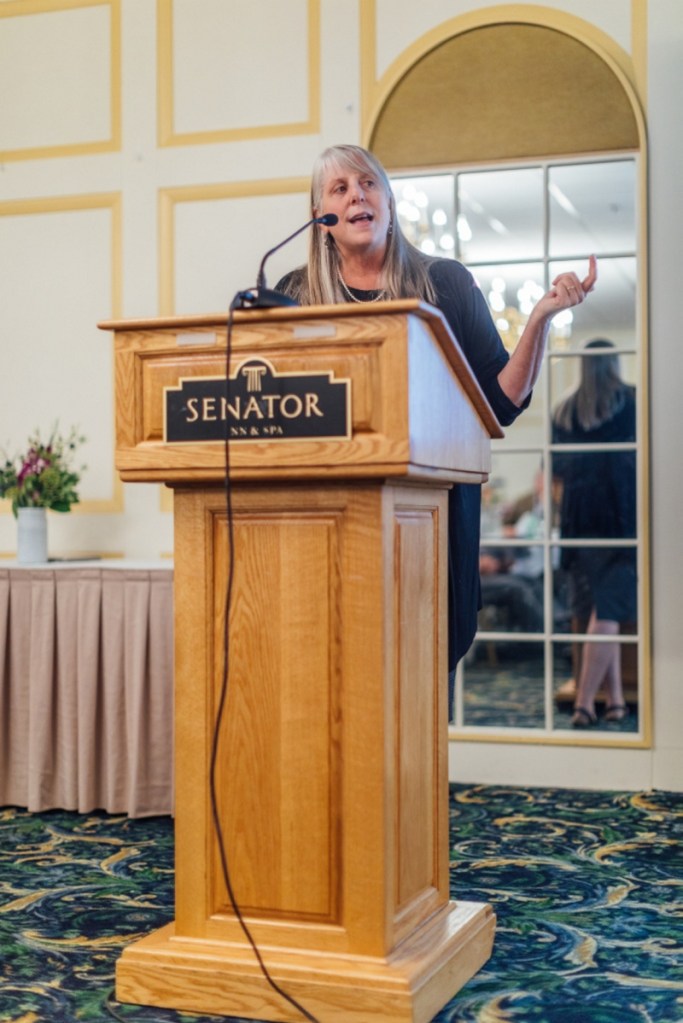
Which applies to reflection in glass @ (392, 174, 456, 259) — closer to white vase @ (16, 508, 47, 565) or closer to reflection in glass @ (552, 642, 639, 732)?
reflection in glass @ (552, 642, 639, 732)

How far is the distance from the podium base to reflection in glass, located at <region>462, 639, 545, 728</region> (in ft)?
9.60

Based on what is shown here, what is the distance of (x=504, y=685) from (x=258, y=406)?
220 inches

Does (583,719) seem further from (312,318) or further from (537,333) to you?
(312,318)

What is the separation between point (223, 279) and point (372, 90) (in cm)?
90

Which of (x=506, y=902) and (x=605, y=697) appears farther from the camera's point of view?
(x=605, y=697)

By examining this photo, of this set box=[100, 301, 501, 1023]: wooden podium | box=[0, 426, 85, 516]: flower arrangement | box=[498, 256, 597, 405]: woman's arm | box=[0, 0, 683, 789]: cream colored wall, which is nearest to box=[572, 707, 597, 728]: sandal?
box=[0, 0, 683, 789]: cream colored wall

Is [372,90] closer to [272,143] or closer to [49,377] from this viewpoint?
[272,143]

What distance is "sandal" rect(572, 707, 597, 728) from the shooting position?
477 cm

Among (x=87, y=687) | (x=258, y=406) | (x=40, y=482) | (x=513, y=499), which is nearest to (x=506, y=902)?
(x=258, y=406)

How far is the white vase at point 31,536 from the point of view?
4.43m

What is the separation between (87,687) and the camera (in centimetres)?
411

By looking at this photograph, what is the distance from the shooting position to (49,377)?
5008mm

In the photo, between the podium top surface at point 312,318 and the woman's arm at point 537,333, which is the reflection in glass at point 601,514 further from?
the podium top surface at point 312,318

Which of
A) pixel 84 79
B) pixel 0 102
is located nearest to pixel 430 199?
pixel 84 79
